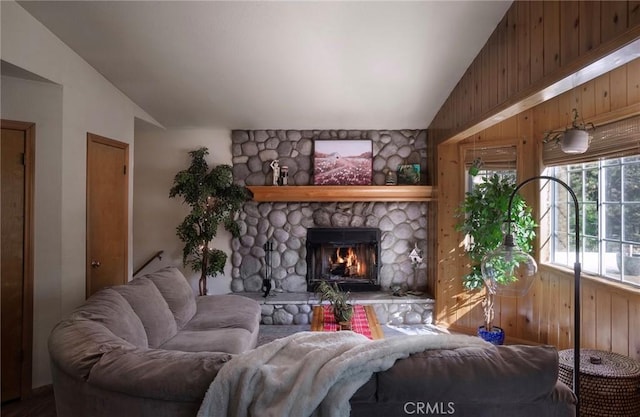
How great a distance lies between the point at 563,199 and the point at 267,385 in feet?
11.0

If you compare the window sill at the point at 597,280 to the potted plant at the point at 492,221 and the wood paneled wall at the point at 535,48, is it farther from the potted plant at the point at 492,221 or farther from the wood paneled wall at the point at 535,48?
the wood paneled wall at the point at 535,48

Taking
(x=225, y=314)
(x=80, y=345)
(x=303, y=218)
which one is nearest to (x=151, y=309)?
(x=225, y=314)

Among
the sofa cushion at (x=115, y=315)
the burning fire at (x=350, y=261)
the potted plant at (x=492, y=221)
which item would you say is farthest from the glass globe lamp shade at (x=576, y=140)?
the sofa cushion at (x=115, y=315)

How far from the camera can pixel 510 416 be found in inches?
47.9

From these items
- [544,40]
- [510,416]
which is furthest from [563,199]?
[510,416]

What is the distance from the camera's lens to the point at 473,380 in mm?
1193

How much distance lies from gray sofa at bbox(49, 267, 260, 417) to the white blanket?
0.09m

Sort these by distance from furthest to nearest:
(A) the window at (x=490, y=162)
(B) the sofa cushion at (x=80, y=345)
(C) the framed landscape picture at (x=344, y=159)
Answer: (C) the framed landscape picture at (x=344, y=159), (A) the window at (x=490, y=162), (B) the sofa cushion at (x=80, y=345)

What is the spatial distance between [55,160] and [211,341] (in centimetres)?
185

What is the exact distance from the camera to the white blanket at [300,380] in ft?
3.75

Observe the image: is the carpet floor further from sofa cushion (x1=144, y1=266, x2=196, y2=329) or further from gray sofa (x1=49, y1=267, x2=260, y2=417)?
gray sofa (x1=49, y1=267, x2=260, y2=417)

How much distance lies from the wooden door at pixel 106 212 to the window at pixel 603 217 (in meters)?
4.25

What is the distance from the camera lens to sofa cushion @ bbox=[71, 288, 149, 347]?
6.16 ft

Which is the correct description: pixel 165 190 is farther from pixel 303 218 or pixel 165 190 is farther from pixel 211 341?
pixel 211 341
